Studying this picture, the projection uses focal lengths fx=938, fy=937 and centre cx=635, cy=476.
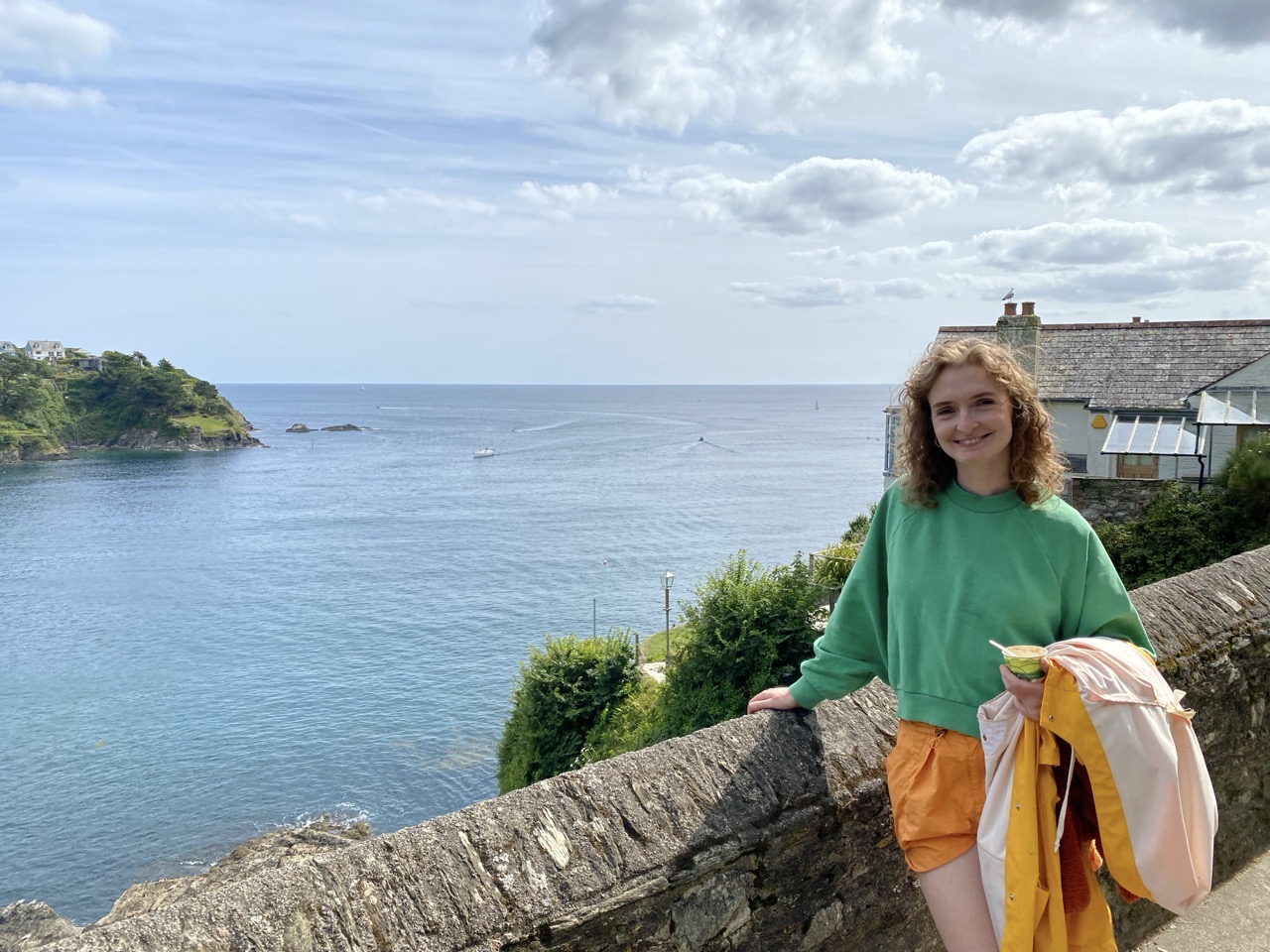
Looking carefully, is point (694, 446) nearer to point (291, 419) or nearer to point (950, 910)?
point (291, 419)

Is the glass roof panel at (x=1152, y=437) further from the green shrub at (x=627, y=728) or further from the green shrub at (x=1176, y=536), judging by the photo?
the green shrub at (x=627, y=728)

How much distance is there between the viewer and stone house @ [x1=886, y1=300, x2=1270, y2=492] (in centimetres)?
1830

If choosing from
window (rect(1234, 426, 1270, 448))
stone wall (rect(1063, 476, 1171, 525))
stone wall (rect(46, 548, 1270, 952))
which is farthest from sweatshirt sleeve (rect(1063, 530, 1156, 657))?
window (rect(1234, 426, 1270, 448))

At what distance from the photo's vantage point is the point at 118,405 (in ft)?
422

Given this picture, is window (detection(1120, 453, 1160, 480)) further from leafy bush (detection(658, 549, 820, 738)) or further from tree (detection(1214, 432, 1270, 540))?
leafy bush (detection(658, 549, 820, 738))

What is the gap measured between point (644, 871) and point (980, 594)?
101cm

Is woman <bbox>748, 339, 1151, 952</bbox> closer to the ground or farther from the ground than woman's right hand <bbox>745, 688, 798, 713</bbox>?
farther from the ground

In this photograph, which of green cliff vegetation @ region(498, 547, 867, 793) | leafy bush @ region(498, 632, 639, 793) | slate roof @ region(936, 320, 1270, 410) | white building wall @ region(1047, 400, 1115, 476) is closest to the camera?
green cliff vegetation @ region(498, 547, 867, 793)

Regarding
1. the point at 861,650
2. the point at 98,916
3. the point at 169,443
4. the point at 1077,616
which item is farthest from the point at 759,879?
the point at 169,443

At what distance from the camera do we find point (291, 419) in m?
200

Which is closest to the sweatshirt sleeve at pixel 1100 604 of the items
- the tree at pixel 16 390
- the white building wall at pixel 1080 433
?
the white building wall at pixel 1080 433

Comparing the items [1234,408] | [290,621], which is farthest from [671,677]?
[290,621]

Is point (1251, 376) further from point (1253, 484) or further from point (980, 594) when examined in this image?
point (980, 594)

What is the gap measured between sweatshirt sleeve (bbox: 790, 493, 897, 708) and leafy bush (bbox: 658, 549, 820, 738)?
→ 1559cm
